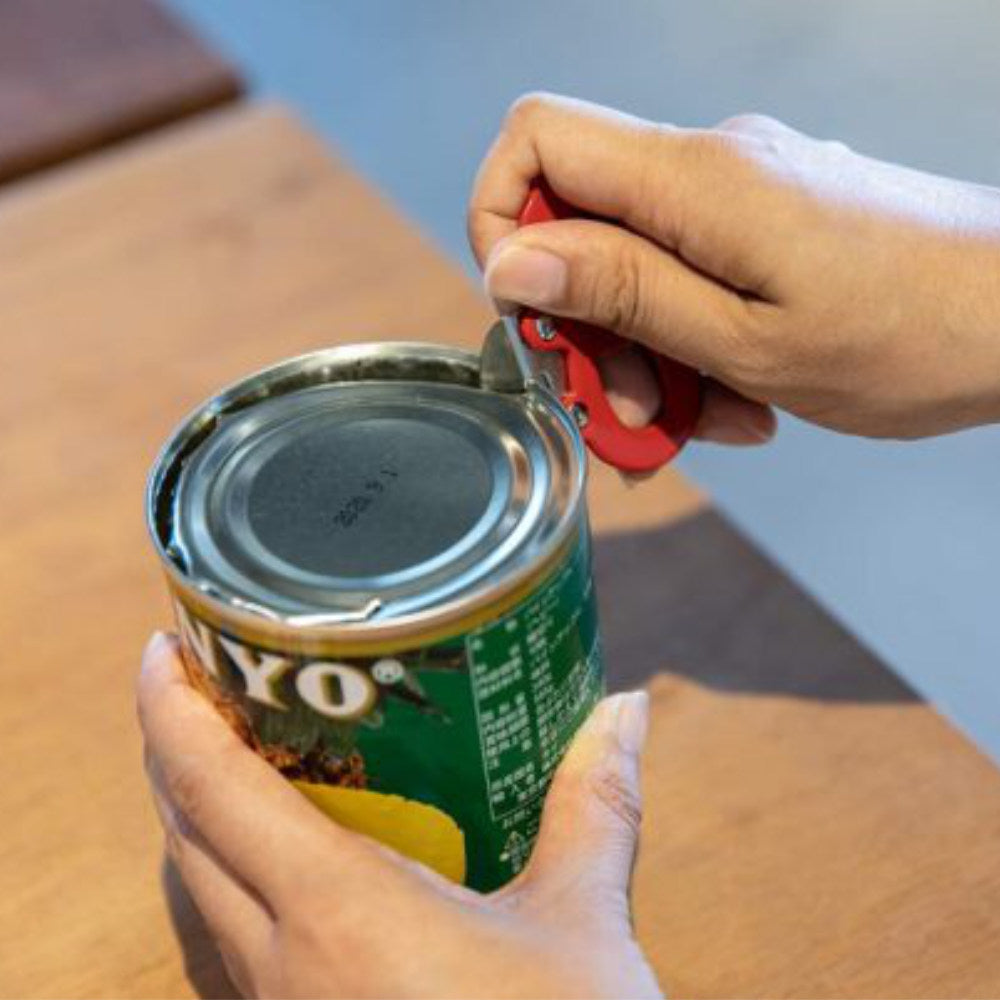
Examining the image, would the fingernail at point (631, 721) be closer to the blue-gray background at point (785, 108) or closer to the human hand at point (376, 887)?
the human hand at point (376, 887)

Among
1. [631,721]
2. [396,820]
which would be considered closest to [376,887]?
[396,820]

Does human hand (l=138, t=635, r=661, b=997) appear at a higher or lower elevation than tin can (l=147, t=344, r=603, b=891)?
lower

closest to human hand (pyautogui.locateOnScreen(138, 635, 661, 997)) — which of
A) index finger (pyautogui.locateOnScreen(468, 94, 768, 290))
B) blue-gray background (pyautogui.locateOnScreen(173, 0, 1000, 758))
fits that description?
index finger (pyautogui.locateOnScreen(468, 94, 768, 290))

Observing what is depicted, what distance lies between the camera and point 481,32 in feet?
8.34

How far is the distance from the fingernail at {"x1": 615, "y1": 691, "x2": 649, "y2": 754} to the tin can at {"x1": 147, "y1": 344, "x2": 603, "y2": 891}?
0.7 inches

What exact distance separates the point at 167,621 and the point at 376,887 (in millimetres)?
381

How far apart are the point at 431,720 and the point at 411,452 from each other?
13 centimetres

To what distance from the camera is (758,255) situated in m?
0.85

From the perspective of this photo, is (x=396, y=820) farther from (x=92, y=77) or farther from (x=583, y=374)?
(x=92, y=77)

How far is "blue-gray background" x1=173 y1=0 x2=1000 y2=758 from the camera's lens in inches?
60.1

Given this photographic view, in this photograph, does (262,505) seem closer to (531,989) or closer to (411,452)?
(411,452)

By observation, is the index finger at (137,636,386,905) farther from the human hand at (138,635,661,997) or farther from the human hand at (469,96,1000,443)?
the human hand at (469,96,1000,443)

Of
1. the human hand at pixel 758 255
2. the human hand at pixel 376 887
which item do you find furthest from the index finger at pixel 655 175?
the human hand at pixel 376 887

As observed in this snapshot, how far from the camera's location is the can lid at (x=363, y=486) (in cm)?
71
